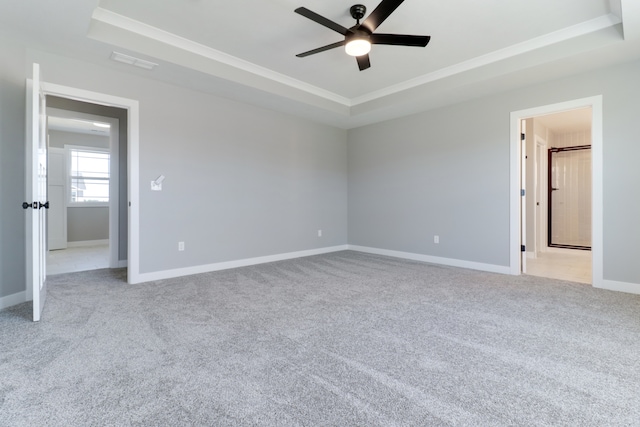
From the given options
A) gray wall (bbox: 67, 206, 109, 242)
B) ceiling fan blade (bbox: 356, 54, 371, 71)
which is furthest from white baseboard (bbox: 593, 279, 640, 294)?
gray wall (bbox: 67, 206, 109, 242)

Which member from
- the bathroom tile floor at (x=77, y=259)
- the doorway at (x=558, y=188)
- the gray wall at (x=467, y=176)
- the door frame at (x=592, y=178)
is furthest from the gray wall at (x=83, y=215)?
the doorway at (x=558, y=188)

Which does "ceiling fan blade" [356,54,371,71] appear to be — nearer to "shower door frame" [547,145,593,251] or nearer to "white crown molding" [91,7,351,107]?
"white crown molding" [91,7,351,107]

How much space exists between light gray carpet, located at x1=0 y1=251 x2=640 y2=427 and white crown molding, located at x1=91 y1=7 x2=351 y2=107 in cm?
263

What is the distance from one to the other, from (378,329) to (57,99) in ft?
16.9

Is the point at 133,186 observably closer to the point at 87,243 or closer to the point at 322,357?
the point at 322,357

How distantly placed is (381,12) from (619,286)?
3751 millimetres

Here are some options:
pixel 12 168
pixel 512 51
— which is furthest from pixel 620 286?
pixel 12 168

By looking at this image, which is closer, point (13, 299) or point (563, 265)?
point (13, 299)

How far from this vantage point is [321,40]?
126 inches

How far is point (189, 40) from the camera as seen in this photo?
3.22m

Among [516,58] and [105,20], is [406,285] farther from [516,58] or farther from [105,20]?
[105,20]

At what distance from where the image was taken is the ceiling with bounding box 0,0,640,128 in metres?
2.63

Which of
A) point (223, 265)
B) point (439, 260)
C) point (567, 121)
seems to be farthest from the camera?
point (567, 121)

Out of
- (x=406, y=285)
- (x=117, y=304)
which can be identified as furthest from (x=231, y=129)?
(x=406, y=285)
